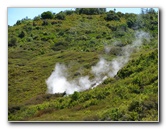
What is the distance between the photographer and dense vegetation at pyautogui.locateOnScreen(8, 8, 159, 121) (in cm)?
828

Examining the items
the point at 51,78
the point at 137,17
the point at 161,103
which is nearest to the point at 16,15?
the point at 51,78

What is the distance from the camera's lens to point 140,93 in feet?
27.3

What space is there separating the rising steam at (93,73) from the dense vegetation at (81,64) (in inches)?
2.6

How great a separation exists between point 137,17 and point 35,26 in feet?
5.00

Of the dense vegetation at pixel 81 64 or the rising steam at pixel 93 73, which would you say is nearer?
the dense vegetation at pixel 81 64

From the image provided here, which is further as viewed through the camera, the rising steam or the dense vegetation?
the rising steam

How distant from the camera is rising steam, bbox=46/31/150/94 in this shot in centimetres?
842

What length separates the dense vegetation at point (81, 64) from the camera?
8281mm

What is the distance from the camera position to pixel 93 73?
8.45m

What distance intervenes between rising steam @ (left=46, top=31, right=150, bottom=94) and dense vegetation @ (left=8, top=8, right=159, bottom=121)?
0.22 feet

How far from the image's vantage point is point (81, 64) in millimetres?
8492

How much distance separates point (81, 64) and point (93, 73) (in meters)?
0.22

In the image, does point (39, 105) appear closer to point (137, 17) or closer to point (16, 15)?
point (16, 15)

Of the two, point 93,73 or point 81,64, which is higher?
point 81,64
